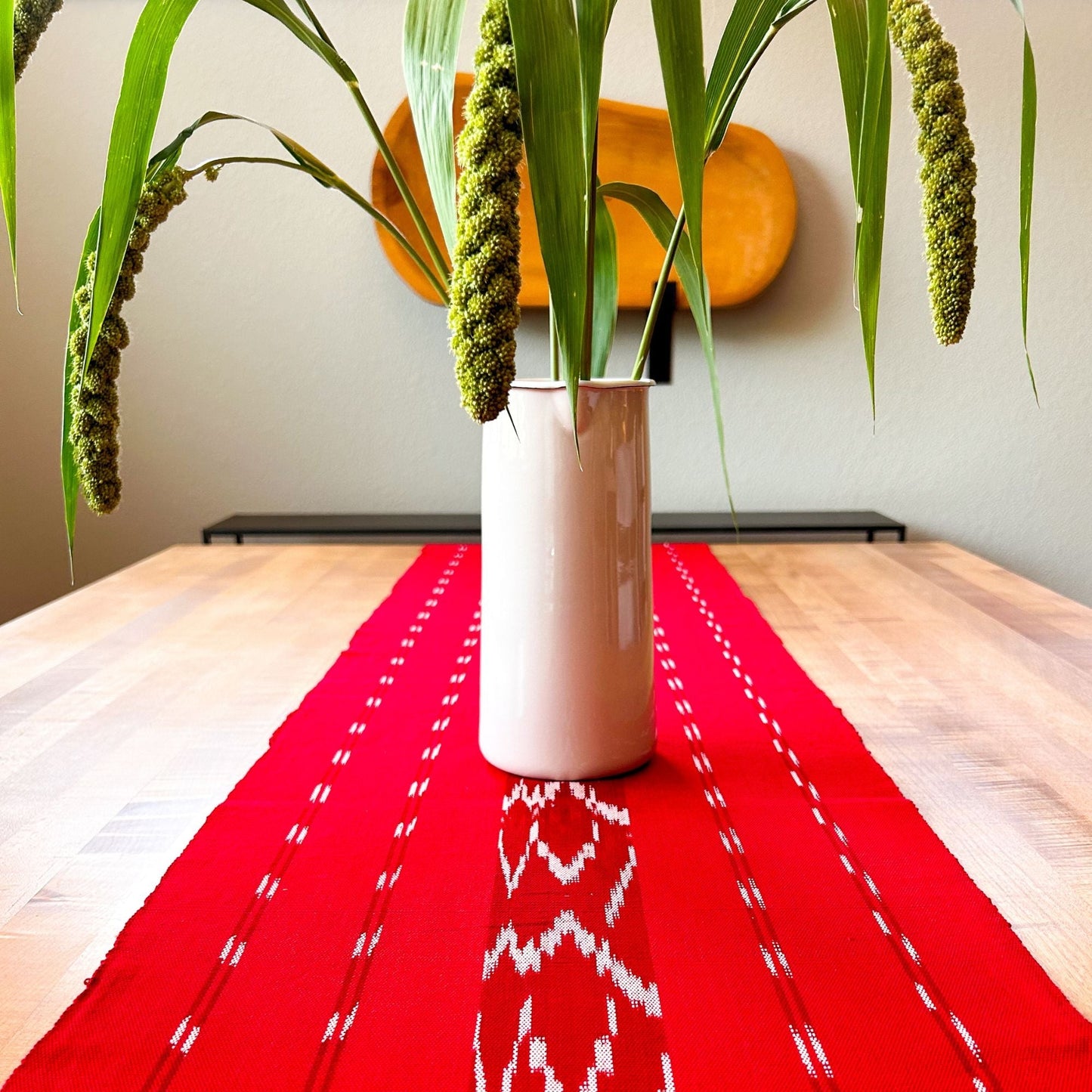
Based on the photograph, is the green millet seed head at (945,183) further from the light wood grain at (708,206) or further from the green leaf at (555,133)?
the light wood grain at (708,206)

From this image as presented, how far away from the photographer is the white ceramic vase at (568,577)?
0.72 metres

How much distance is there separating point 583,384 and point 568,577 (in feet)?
0.43

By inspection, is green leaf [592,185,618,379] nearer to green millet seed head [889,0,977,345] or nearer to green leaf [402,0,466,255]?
green leaf [402,0,466,255]

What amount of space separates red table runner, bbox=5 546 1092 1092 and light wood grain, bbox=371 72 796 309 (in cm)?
171

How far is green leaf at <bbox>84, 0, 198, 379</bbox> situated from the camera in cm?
55

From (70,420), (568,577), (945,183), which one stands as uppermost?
(945,183)

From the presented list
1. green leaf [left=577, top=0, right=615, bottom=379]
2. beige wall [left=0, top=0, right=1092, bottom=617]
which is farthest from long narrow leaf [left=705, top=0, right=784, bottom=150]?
beige wall [left=0, top=0, right=1092, bottom=617]

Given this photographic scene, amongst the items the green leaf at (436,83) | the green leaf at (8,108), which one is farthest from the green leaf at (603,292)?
the green leaf at (8,108)

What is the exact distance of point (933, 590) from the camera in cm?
134

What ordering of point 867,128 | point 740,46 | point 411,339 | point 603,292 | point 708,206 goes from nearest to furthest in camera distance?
point 867,128 < point 740,46 < point 603,292 < point 708,206 < point 411,339

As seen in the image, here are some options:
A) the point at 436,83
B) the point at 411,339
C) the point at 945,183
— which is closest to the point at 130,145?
the point at 436,83

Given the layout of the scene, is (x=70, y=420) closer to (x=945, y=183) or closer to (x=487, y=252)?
(x=487, y=252)

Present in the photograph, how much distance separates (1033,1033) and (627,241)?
210 centimetres

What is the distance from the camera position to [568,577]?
73 centimetres
